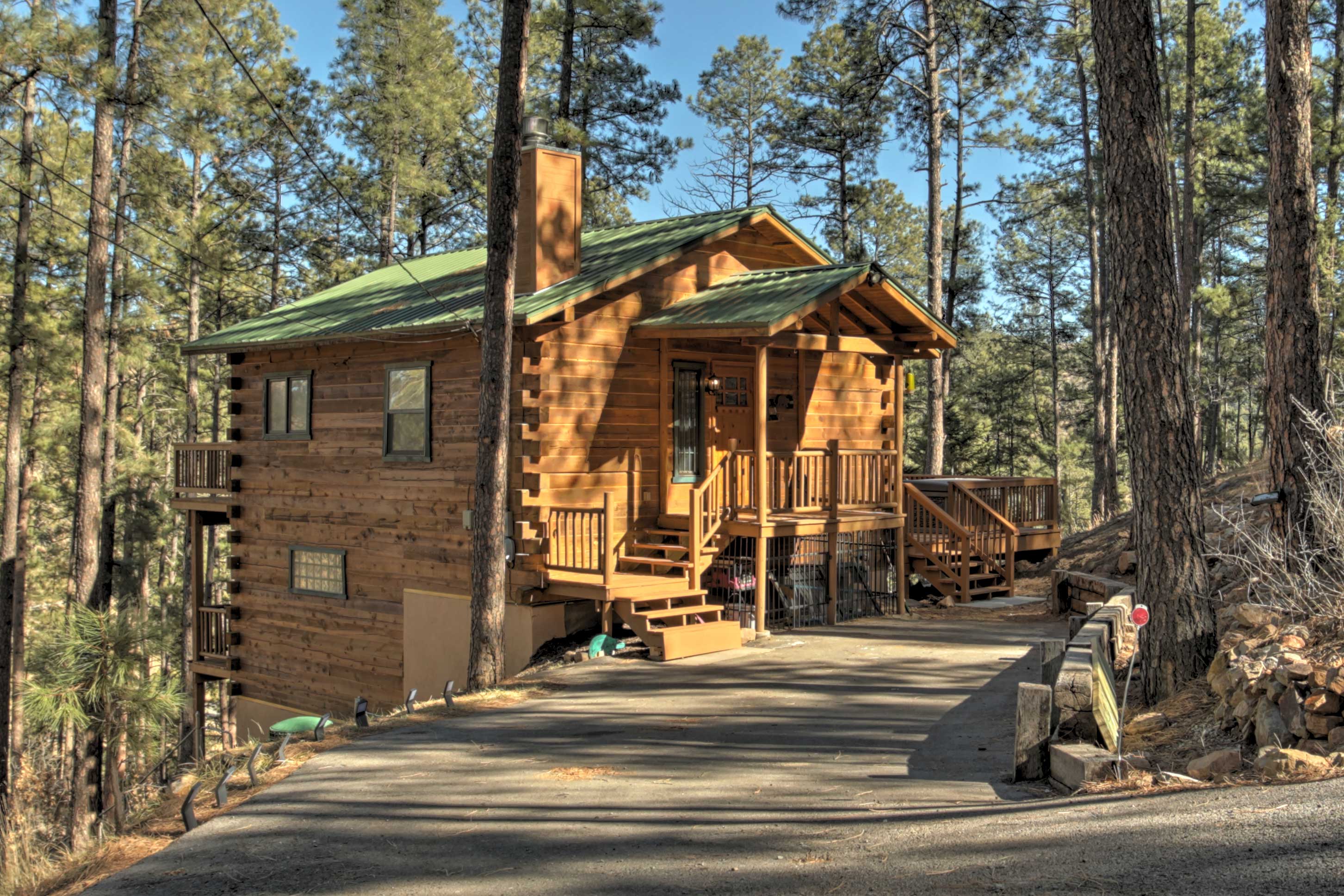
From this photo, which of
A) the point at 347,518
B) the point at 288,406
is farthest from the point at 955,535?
the point at 288,406

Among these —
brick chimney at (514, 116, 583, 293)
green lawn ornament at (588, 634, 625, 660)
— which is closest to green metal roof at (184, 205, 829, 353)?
brick chimney at (514, 116, 583, 293)

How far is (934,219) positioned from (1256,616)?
17503 mm

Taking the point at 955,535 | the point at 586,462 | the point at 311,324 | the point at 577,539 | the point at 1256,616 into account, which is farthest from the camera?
the point at 955,535

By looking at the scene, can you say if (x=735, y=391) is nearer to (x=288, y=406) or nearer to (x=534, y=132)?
(x=534, y=132)

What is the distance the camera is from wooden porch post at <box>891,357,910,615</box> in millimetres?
15734

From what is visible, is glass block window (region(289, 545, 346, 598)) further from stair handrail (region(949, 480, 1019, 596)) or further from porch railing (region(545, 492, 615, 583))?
stair handrail (region(949, 480, 1019, 596))

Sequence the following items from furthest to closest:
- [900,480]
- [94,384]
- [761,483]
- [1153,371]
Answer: [94,384], [900,480], [761,483], [1153,371]

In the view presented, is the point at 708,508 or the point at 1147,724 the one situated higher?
the point at 708,508

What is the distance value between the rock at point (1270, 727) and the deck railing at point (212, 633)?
53.6ft

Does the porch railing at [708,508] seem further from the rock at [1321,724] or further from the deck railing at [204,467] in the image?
the deck railing at [204,467]

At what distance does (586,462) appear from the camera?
1358 cm

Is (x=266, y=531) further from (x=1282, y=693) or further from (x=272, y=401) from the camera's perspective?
(x=1282, y=693)

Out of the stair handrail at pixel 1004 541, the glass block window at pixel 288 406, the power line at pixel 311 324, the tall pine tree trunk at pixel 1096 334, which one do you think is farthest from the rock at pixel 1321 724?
the tall pine tree trunk at pixel 1096 334

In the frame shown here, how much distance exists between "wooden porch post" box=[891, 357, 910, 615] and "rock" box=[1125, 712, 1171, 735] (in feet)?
27.1
